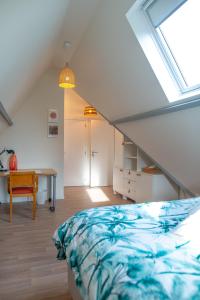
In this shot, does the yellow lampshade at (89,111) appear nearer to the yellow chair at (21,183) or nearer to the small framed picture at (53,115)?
the small framed picture at (53,115)

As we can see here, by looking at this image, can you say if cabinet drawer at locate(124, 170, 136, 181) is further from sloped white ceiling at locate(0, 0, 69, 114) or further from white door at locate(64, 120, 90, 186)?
sloped white ceiling at locate(0, 0, 69, 114)

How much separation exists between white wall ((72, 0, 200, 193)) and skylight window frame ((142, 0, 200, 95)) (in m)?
0.19

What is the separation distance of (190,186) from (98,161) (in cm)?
325

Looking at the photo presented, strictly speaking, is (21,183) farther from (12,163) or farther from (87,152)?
(87,152)

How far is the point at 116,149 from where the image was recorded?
5156mm

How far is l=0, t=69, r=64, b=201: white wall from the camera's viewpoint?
4.36 meters

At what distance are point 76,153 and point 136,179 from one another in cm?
222

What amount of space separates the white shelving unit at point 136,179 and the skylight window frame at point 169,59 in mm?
1841

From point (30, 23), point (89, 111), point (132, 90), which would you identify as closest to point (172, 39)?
point (132, 90)

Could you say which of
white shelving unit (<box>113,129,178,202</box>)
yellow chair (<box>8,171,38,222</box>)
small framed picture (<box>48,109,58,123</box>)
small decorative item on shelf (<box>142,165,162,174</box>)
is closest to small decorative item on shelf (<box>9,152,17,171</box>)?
yellow chair (<box>8,171,38,222</box>)

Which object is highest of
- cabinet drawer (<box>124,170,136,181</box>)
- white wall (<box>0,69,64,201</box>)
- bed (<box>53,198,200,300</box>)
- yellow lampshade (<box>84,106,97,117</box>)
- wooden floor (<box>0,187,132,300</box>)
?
yellow lampshade (<box>84,106,97,117</box>)

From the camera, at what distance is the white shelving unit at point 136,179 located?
391cm

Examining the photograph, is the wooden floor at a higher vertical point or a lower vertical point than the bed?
lower

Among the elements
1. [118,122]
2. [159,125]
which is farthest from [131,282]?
[118,122]
